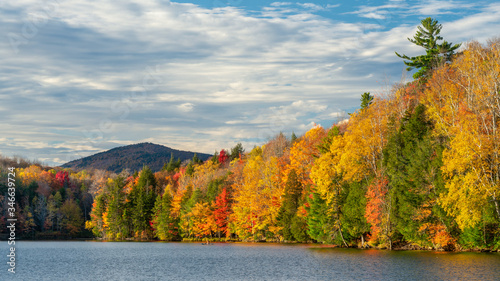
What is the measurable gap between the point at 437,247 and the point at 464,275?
23.4 metres

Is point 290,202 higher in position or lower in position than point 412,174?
lower

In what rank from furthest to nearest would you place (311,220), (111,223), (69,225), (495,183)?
(69,225) < (111,223) < (311,220) < (495,183)

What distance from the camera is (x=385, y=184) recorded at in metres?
63.6

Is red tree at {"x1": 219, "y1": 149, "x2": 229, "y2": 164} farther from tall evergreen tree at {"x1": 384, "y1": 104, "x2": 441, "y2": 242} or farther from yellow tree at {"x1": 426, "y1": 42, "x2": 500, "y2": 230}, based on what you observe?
yellow tree at {"x1": 426, "y1": 42, "x2": 500, "y2": 230}

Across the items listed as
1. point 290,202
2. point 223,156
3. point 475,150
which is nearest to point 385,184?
point 475,150

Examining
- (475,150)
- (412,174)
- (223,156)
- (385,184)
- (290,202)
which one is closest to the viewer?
(475,150)

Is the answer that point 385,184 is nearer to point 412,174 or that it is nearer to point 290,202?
point 412,174

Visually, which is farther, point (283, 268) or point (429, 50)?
point (429, 50)

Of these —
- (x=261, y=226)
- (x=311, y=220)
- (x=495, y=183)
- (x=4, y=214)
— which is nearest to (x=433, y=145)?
(x=495, y=183)

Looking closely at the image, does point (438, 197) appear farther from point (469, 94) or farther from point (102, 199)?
point (102, 199)

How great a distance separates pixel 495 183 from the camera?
50594 mm

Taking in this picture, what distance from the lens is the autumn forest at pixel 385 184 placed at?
5122 centimetres

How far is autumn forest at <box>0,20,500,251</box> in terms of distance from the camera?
51219 millimetres

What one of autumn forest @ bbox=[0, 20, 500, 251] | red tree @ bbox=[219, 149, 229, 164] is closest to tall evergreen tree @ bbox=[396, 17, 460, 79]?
autumn forest @ bbox=[0, 20, 500, 251]
